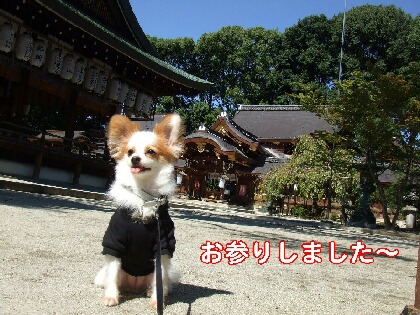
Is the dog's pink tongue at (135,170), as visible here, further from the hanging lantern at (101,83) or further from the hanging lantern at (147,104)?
the hanging lantern at (147,104)

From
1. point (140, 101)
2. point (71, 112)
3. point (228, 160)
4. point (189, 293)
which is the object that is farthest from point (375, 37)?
point (189, 293)

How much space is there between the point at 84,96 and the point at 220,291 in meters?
13.5

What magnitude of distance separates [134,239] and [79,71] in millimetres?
12808

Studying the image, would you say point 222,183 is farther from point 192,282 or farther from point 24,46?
point 192,282

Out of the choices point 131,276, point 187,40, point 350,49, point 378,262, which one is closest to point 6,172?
point 378,262

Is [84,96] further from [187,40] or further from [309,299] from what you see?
[187,40]

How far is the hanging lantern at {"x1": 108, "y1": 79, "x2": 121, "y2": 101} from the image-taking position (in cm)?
1590

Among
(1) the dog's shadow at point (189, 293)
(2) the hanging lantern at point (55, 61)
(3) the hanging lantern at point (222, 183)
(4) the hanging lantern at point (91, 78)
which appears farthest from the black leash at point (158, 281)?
(3) the hanging lantern at point (222, 183)

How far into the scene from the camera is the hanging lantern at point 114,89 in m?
15.9

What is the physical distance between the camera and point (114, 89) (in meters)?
16.0

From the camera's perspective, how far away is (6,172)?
12.4 metres

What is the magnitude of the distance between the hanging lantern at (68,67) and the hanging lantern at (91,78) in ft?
2.89

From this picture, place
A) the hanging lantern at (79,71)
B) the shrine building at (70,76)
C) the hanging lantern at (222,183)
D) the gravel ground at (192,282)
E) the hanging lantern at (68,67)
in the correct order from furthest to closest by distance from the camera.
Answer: the hanging lantern at (222,183) < the hanging lantern at (79,71) < the hanging lantern at (68,67) < the shrine building at (70,76) < the gravel ground at (192,282)

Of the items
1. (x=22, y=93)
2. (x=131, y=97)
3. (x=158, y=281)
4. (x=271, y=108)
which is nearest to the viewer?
(x=158, y=281)
